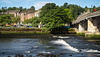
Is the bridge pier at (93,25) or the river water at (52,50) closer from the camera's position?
the river water at (52,50)

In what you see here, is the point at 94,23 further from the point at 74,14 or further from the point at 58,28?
the point at 74,14

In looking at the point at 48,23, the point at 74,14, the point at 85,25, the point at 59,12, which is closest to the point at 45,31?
the point at 48,23

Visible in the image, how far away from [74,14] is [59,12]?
265 ft

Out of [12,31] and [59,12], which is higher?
[59,12]

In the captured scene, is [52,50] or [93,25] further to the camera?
[93,25]

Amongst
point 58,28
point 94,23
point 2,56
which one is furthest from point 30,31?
point 2,56

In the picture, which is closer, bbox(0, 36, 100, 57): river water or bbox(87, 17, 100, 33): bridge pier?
bbox(0, 36, 100, 57): river water

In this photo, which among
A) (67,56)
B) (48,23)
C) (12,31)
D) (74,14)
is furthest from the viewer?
(74,14)

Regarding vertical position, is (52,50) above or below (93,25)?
below

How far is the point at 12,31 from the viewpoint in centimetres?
8831

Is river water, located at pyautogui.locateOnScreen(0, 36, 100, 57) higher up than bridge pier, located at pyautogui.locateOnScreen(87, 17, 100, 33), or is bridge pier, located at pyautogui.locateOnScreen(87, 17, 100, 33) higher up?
bridge pier, located at pyautogui.locateOnScreen(87, 17, 100, 33)

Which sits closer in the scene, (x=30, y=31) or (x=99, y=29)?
(x=99, y=29)

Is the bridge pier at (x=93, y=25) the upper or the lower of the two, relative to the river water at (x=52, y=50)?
upper

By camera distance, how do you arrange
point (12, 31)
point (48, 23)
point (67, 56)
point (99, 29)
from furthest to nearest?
1. point (12, 31)
2. point (48, 23)
3. point (99, 29)
4. point (67, 56)
